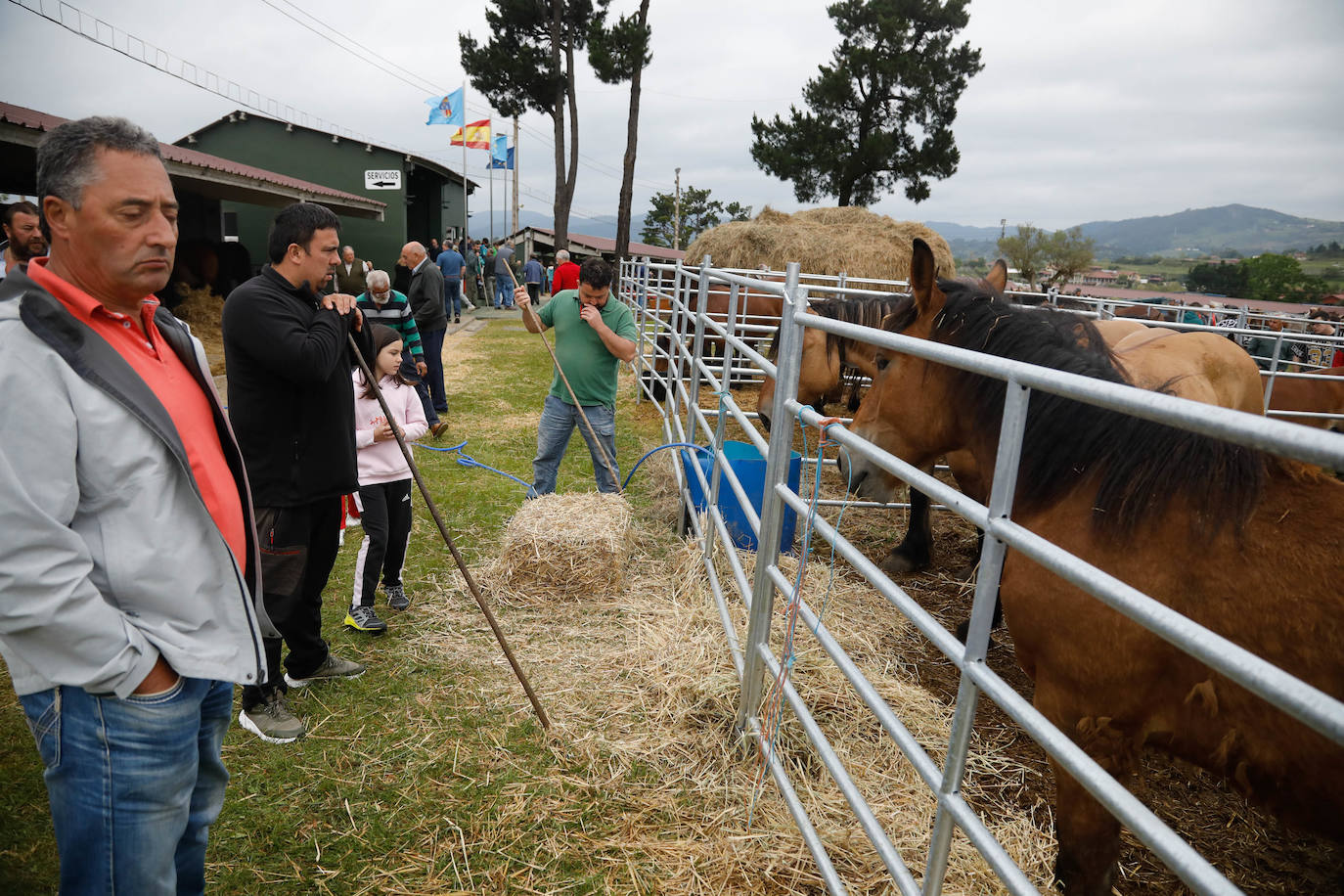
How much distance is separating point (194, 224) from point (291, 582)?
1667 centimetres

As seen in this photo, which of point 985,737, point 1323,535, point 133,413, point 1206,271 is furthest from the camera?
point 1206,271

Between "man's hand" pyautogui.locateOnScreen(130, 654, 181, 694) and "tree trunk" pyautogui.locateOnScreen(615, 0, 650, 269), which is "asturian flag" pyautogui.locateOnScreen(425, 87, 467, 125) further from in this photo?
"man's hand" pyautogui.locateOnScreen(130, 654, 181, 694)

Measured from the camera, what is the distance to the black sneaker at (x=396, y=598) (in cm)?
398

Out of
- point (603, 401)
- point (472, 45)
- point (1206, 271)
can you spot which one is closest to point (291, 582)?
point (603, 401)

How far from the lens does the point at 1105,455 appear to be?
6.35 ft

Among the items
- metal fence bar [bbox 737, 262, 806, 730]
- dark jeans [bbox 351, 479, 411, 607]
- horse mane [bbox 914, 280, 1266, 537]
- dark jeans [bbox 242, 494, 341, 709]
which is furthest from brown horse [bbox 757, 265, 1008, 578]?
dark jeans [bbox 242, 494, 341, 709]

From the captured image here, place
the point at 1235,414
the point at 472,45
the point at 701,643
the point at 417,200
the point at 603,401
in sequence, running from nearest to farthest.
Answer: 1. the point at 1235,414
2. the point at 701,643
3. the point at 603,401
4. the point at 472,45
5. the point at 417,200

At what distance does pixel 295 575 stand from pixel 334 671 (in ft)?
2.22

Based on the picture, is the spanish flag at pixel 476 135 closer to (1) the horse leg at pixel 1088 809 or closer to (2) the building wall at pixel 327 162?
(2) the building wall at pixel 327 162

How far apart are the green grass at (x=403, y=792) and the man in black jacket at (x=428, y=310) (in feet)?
15.2

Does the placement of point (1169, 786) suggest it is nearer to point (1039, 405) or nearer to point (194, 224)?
point (1039, 405)

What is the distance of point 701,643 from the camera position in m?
3.32

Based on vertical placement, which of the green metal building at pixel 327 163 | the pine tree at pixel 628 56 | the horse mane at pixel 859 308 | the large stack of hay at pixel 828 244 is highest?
the pine tree at pixel 628 56

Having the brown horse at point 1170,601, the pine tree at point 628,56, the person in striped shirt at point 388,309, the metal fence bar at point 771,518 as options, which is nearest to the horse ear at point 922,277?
the metal fence bar at point 771,518
